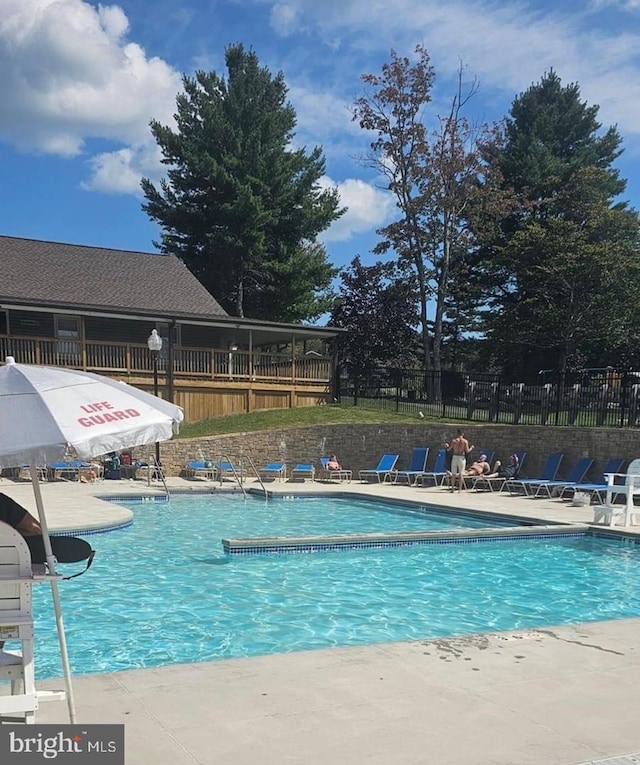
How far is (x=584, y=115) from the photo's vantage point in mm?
42031

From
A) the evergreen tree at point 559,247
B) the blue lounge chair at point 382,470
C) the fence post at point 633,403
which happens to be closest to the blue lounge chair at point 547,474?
the fence post at point 633,403

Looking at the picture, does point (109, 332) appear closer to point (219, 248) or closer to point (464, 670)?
point (219, 248)

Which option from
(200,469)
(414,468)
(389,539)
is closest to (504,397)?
(414,468)

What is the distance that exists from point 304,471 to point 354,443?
1.90 meters

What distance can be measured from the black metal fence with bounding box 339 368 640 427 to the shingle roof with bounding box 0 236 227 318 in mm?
7264

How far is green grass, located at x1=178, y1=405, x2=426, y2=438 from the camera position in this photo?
75.8 ft

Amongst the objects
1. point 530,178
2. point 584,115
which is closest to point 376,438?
point 530,178

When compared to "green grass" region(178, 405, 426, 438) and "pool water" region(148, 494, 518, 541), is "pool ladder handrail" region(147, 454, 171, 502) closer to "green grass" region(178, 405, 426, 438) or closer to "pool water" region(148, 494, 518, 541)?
"pool water" region(148, 494, 518, 541)

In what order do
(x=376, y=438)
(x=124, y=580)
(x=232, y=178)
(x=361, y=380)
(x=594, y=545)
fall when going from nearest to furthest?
(x=124, y=580)
(x=594, y=545)
(x=376, y=438)
(x=361, y=380)
(x=232, y=178)

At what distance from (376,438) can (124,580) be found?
13.5 metres

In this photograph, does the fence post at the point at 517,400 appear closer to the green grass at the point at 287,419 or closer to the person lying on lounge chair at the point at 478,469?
the person lying on lounge chair at the point at 478,469

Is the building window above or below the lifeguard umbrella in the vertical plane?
above

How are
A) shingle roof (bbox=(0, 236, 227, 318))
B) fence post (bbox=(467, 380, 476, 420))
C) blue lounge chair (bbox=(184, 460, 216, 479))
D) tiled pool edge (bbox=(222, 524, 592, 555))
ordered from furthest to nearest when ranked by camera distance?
1. shingle roof (bbox=(0, 236, 227, 318))
2. fence post (bbox=(467, 380, 476, 420))
3. blue lounge chair (bbox=(184, 460, 216, 479))
4. tiled pool edge (bbox=(222, 524, 592, 555))

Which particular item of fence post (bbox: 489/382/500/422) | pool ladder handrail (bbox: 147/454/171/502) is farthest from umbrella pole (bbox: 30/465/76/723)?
fence post (bbox: 489/382/500/422)
